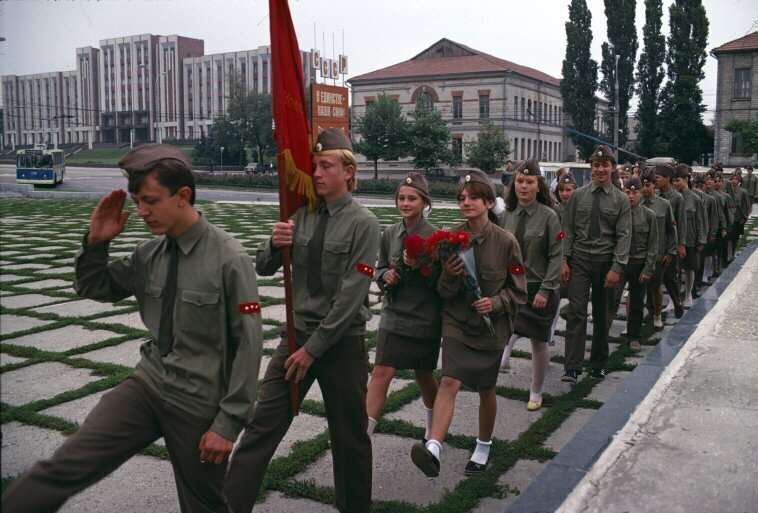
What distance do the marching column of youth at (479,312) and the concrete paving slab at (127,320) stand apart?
4672mm

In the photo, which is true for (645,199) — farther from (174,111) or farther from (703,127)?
(174,111)

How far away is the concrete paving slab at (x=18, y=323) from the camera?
26.4ft

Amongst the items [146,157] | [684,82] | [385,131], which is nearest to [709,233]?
[146,157]

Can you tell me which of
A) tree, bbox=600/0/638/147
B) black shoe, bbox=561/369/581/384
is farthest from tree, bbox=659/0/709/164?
black shoe, bbox=561/369/581/384

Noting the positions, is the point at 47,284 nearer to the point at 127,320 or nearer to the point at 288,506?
the point at 127,320

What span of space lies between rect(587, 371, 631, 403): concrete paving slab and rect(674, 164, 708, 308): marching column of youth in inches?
165

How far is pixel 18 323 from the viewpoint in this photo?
331 inches

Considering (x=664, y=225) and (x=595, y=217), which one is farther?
(x=664, y=225)

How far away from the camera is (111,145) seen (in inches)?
3546

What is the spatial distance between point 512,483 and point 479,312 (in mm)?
962

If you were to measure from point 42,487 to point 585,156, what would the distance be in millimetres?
56382

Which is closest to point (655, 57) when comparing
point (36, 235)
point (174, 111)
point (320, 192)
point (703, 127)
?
point (703, 127)

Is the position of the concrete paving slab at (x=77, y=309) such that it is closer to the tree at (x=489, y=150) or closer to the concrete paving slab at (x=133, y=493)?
the concrete paving slab at (x=133, y=493)

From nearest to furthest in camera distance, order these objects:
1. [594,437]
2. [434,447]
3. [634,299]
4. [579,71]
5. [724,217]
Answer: [434,447] → [594,437] → [634,299] → [724,217] → [579,71]
